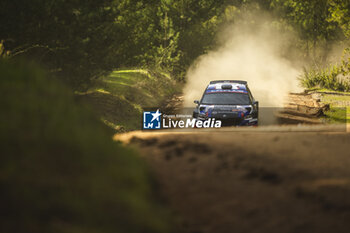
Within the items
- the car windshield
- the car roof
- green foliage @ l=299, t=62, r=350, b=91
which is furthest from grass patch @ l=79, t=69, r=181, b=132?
green foliage @ l=299, t=62, r=350, b=91

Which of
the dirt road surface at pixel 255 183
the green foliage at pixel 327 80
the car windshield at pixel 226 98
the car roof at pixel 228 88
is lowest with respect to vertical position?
the dirt road surface at pixel 255 183

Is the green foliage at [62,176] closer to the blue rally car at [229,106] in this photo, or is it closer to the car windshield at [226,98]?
the blue rally car at [229,106]

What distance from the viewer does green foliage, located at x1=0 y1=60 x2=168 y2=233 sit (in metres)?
3.95

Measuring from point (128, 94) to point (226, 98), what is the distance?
11651 millimetres

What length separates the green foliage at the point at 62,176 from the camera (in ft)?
12.9

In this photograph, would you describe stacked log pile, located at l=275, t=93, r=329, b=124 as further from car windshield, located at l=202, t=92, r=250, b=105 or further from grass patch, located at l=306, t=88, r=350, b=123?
car windshield, located at l=202, t=92, r=250, b=105

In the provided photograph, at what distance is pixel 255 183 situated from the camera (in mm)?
5180

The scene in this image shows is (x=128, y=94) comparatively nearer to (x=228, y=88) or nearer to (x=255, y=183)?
(x=228, y=88)

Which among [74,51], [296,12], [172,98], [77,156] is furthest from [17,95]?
[296,12]

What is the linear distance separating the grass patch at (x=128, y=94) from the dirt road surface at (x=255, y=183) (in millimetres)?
11194

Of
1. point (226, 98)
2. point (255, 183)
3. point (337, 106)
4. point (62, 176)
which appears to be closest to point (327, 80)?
point (337, 106)

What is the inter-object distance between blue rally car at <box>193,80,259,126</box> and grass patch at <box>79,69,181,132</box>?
469 cm

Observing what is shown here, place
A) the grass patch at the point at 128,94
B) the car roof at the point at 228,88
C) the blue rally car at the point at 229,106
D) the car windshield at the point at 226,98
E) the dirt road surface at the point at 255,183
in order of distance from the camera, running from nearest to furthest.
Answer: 1. the dirt road surface at the point at 255,183
2. the blue rally car at the point at 229,106
3. the car windshield at the point at 226,98
4. the car roof at the point at 228,88
5. the grass patch at the point at 128,94

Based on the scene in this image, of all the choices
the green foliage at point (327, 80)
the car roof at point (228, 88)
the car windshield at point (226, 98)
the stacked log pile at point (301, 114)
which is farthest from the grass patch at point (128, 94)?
the green foliage at point (327, 80)
